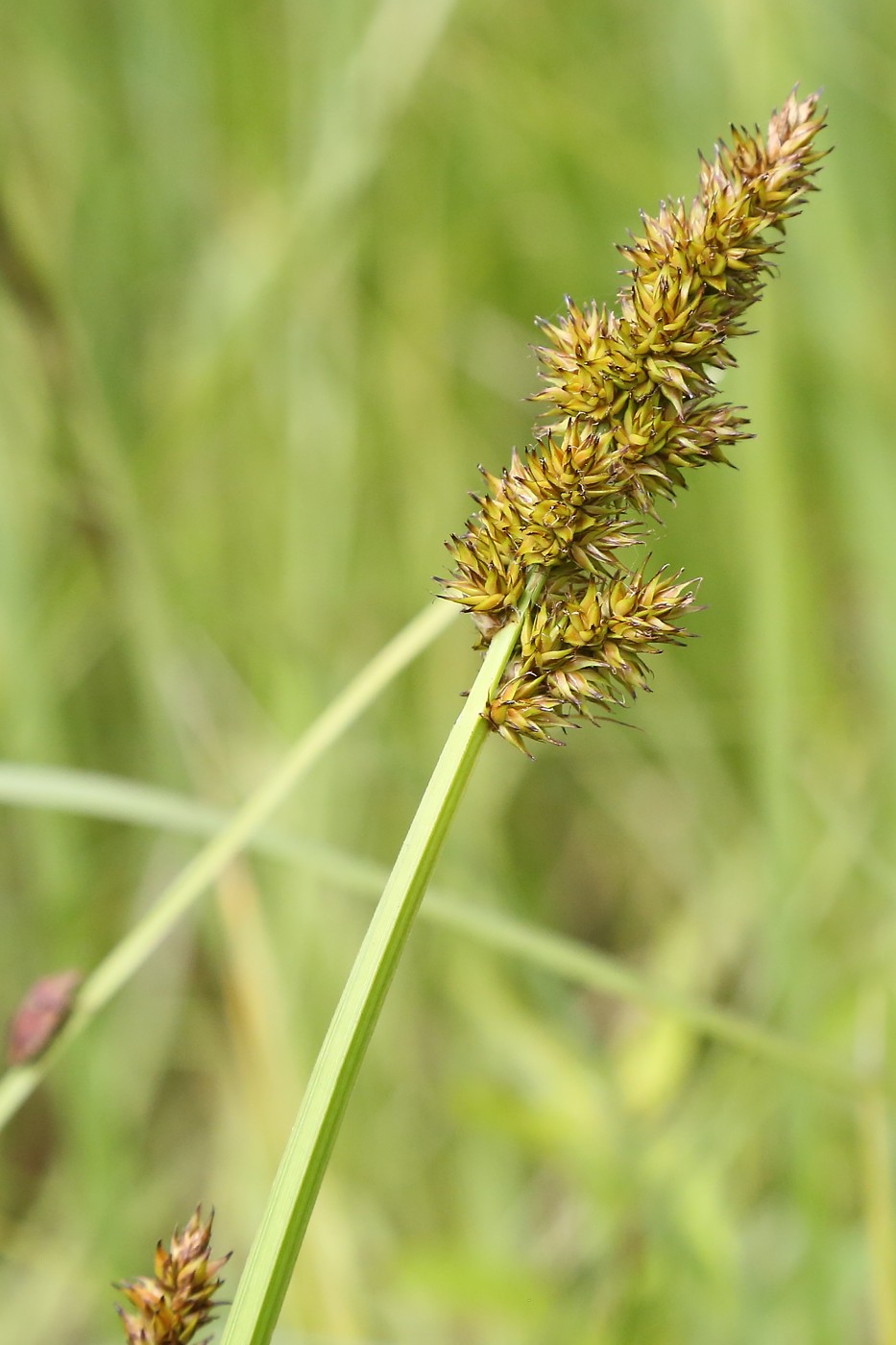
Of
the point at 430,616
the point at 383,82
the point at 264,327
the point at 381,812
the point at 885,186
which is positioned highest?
the point at 885,186

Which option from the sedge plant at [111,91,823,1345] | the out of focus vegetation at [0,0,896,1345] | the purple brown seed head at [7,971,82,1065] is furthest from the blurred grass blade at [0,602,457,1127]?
the out of focus vegetation at [0,0,896,1345]

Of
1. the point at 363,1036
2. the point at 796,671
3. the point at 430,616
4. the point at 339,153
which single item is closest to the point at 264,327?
Result: the point at 339,153

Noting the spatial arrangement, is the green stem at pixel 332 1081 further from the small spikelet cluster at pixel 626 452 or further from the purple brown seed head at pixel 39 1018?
the purple brown seed head at pixel 39 1018

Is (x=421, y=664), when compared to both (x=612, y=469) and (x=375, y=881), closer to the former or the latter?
(x=375, y=881)

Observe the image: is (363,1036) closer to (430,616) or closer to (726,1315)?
(430,616)

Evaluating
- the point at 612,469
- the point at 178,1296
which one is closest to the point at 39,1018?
the point at 178,1296

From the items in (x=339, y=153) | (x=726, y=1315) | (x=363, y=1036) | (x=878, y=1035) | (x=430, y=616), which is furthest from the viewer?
(x=339, y=153)

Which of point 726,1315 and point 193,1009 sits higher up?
point 193,1009
